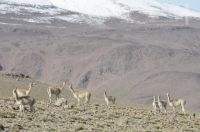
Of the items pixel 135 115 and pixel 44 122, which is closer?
pixel 44 122

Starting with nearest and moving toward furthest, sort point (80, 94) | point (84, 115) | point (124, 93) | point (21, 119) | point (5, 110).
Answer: point (21, 119)
point (5, 110)
point (84, 115)
point (80, 94)
point (124, 93)

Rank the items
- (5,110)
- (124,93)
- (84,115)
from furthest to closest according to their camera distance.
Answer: (124,93)
(84,115)
(5,110)

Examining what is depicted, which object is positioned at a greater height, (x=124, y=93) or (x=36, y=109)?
(x=36, y=109)

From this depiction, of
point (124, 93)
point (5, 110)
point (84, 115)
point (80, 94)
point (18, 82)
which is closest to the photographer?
point (5, 110)

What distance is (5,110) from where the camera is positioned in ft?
80.5

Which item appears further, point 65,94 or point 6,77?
point 6,77

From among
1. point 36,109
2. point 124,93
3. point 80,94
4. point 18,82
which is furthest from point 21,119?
point 124,93

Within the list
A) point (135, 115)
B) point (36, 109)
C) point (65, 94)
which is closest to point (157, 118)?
point (135, 115)

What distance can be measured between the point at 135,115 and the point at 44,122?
6.24m

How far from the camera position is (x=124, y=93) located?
198m

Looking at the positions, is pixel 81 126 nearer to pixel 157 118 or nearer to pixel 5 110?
pixel 5 110

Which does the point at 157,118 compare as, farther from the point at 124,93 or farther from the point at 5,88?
the point at 124,93

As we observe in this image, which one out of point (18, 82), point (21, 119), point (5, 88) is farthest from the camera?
point (18, 82)

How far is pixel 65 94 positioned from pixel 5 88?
5.06 m
